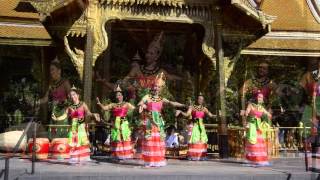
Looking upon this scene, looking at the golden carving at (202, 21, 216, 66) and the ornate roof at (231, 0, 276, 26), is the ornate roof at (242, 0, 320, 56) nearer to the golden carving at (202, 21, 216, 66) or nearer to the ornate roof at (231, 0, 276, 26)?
the golden carving at (202, 21, 216, 66)

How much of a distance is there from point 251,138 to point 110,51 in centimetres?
642

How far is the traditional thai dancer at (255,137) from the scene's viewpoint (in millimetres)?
11102

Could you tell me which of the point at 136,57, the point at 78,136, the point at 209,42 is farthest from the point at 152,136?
the point at 136,57

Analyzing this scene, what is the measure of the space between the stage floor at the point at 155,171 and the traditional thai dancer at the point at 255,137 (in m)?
0.29

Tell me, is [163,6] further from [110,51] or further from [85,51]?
[110,51]

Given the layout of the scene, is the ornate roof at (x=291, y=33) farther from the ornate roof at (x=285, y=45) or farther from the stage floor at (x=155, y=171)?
the stage floor at (x=155, y=171)

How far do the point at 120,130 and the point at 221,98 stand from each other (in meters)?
2.78

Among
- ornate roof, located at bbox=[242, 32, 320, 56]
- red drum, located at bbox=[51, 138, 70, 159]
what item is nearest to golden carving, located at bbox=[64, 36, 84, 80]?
red drum, located at bbox=[51, 138, 70, 159]

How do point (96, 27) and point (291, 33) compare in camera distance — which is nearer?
point (96, 27)

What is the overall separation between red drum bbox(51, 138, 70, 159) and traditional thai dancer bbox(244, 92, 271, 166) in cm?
451

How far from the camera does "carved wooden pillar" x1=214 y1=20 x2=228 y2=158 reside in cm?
1238

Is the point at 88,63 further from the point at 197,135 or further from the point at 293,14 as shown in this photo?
the point at 293,14

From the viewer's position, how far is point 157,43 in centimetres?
1538

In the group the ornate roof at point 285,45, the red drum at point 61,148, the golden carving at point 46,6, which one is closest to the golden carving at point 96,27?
the golden carving at point 46,6
